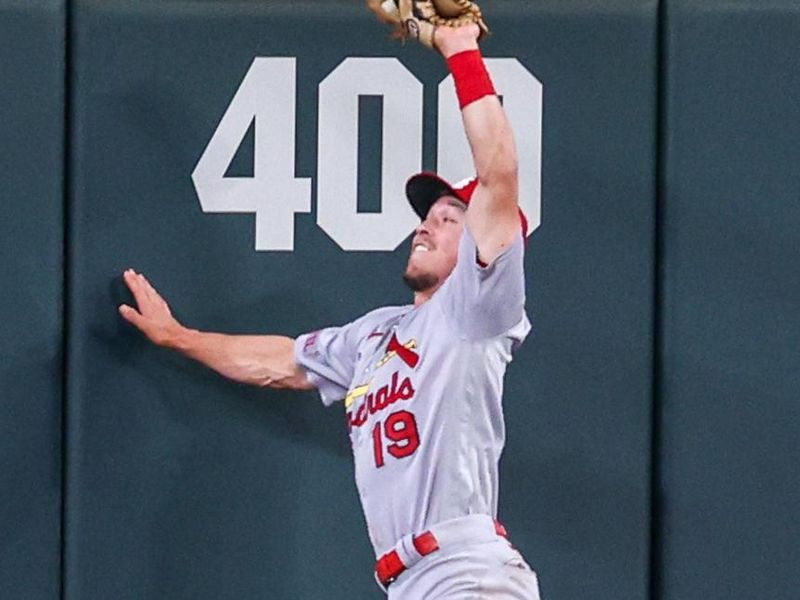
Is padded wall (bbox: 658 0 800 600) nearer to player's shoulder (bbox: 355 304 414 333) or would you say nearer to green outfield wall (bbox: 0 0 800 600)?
green outfield wall (bbox: 0 0 800 600)

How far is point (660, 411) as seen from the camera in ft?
8.79

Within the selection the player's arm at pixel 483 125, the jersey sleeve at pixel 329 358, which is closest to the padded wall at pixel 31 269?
the jersey sleeve at pixel 329 358

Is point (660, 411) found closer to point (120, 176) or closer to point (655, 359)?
point (655, 359)

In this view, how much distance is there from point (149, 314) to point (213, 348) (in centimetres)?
9

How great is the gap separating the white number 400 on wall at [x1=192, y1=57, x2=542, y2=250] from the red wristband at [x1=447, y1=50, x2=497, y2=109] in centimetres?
26

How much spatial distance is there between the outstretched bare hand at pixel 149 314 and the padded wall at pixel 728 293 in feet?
1.95

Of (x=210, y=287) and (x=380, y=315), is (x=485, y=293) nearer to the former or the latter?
(x=380, y=315)

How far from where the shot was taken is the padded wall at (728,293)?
8.76ft

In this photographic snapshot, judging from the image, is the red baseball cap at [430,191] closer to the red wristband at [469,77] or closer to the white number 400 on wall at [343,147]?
the white number 400 on wall at [343,147]

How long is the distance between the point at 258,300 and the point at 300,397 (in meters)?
0.13

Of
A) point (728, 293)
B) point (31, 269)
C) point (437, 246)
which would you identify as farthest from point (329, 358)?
point (728, 293)

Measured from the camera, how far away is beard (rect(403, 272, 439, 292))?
8.60 ft

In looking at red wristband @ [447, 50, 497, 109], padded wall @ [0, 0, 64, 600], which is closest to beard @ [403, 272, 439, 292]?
red wristband @ [447, 50, 497, 109]

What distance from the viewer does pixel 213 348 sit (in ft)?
8.80
